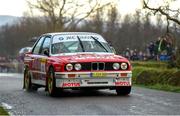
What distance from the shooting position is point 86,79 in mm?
14211

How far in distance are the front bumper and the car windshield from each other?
124cm

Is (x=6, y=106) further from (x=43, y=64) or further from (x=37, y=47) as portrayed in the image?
(x=37, y=47)

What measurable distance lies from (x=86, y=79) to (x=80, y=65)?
13.8 inches

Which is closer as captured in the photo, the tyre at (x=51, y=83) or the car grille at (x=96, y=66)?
the car grille at (x=96, y=66)

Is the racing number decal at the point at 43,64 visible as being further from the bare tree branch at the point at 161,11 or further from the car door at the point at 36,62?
the bare tree branch at the point at 161,11

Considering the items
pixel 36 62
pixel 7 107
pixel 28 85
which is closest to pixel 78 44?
pixel 36 62

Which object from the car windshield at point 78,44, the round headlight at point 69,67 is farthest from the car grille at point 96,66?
the car windshield at point 78,44

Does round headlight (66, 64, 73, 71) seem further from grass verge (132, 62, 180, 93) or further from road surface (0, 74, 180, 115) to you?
grass verge (132, 62, 180, 93)

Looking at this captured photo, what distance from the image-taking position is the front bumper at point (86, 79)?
14.2 m

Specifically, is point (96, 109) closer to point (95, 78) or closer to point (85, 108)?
point (85, 108)

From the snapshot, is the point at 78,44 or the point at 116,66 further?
the point at 78,44

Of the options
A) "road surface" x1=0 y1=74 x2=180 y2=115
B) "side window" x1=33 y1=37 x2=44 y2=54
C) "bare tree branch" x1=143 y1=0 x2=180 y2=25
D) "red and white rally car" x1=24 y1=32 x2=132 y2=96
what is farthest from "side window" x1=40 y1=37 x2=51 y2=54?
"bare tree branch" x1=143 y1=0 x2=180 y2=25

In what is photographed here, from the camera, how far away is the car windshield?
15.4 metres

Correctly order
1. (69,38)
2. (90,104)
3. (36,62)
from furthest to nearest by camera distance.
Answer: (36,62) < (69,38) < (90,104)
